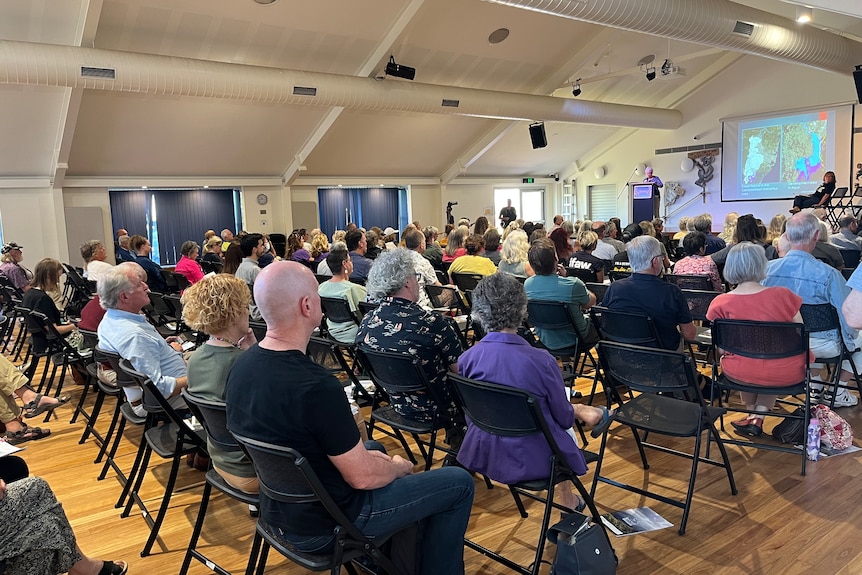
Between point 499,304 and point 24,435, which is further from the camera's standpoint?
point 24,435

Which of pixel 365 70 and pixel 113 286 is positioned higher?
pixel 365 70

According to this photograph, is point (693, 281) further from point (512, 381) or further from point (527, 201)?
point (527, 201)

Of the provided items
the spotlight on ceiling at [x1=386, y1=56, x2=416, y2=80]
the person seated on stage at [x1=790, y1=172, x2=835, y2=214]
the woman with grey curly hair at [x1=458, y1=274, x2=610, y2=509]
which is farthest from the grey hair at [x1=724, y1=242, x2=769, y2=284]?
the person seated on stage at [x1=790, y1=172, x2=835, y2=214]

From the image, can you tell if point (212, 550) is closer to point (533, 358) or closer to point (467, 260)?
point (533, 358)

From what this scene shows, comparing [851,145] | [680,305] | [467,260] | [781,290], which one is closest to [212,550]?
[680,305]

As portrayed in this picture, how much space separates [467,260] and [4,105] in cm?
830

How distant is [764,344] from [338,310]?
295 cm

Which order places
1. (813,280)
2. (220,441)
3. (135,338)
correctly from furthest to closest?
(813,280), (135,338), (220,441)

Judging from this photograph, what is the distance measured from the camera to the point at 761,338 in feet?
10.9

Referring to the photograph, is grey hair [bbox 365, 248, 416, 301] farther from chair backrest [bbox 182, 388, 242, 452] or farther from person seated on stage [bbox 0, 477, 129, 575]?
person seated on stage [bbox 0, 477, 129, 575]

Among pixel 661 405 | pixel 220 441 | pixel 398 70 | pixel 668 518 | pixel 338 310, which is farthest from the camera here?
pixel 398 70

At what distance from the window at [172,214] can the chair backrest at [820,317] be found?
13.3 metres

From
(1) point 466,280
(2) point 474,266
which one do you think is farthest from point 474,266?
(1) point 466,280

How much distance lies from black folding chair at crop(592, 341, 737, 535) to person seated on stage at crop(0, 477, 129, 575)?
224cm
